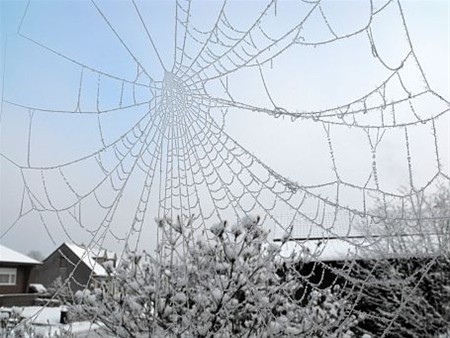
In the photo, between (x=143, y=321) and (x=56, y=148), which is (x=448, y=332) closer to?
(x=143, y=321)

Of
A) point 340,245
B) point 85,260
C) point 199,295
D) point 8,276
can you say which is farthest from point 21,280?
point 85,260

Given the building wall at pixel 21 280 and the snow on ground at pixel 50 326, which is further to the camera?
the building wall at pixel 21 280

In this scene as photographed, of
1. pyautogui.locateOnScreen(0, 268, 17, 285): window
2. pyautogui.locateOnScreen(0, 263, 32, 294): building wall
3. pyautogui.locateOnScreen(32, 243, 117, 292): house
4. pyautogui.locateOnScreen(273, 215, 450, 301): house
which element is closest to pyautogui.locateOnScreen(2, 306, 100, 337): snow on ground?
pyautogui.locateOnScreen(32, 243, 117, 292): house

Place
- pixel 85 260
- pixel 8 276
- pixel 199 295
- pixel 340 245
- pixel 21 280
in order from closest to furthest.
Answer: pixel 85 260 → pixel 199 295 → pixel 340 245 → pixel 8 276 → pixel 21 280

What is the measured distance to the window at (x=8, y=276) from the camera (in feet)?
48.9

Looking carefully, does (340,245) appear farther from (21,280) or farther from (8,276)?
(21,280)

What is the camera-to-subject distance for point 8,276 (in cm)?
1545

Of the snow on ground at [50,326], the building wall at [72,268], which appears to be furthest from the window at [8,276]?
the snow on ground at [50,326]

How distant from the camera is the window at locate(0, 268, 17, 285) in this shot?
48.9 feet

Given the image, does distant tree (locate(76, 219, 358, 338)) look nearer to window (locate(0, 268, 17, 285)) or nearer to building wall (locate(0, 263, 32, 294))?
window (locate(0, 268, 17, 285))

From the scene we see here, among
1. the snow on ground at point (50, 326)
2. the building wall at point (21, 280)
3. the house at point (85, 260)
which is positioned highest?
the house at point (85, 260)

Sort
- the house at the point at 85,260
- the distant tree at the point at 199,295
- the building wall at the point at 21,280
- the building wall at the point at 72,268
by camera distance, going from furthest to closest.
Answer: the building wall at the point at 21,280, the distant tree at the point at 199,295, the building wall at the point at 72,268, the house at the point at 85,260

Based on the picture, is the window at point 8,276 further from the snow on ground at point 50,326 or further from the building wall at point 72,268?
the snow on ground at point 50,326

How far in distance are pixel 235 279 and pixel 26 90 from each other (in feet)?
4.27
